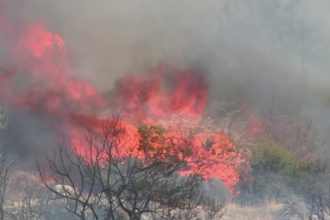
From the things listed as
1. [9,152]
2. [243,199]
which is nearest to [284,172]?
[243,199]

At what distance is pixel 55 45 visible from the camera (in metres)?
52.7

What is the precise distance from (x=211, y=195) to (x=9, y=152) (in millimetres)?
19525

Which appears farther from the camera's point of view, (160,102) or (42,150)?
(160,102)

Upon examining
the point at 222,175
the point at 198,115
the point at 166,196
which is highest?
the point at 198,115

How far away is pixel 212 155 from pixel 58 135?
15.3 metres

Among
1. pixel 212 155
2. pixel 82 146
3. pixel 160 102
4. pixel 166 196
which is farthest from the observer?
pixel 160 102

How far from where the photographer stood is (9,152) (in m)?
49.6

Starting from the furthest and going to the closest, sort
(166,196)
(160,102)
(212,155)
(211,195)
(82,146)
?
(160,102) → (212,155) → (82,146) → (211,195) → (166,196)

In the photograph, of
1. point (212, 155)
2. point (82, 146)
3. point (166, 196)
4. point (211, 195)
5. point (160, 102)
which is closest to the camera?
point (166, 196)

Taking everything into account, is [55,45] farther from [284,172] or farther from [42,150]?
[284,172]

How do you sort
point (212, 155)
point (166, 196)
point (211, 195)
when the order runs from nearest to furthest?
point (166, 196) < point (211, 195) < point (212, 155)

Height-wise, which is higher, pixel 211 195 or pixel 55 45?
pixel 55 45

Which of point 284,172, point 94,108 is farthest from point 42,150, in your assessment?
point 284,172

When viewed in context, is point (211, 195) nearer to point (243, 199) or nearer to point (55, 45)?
point (243, 199)
